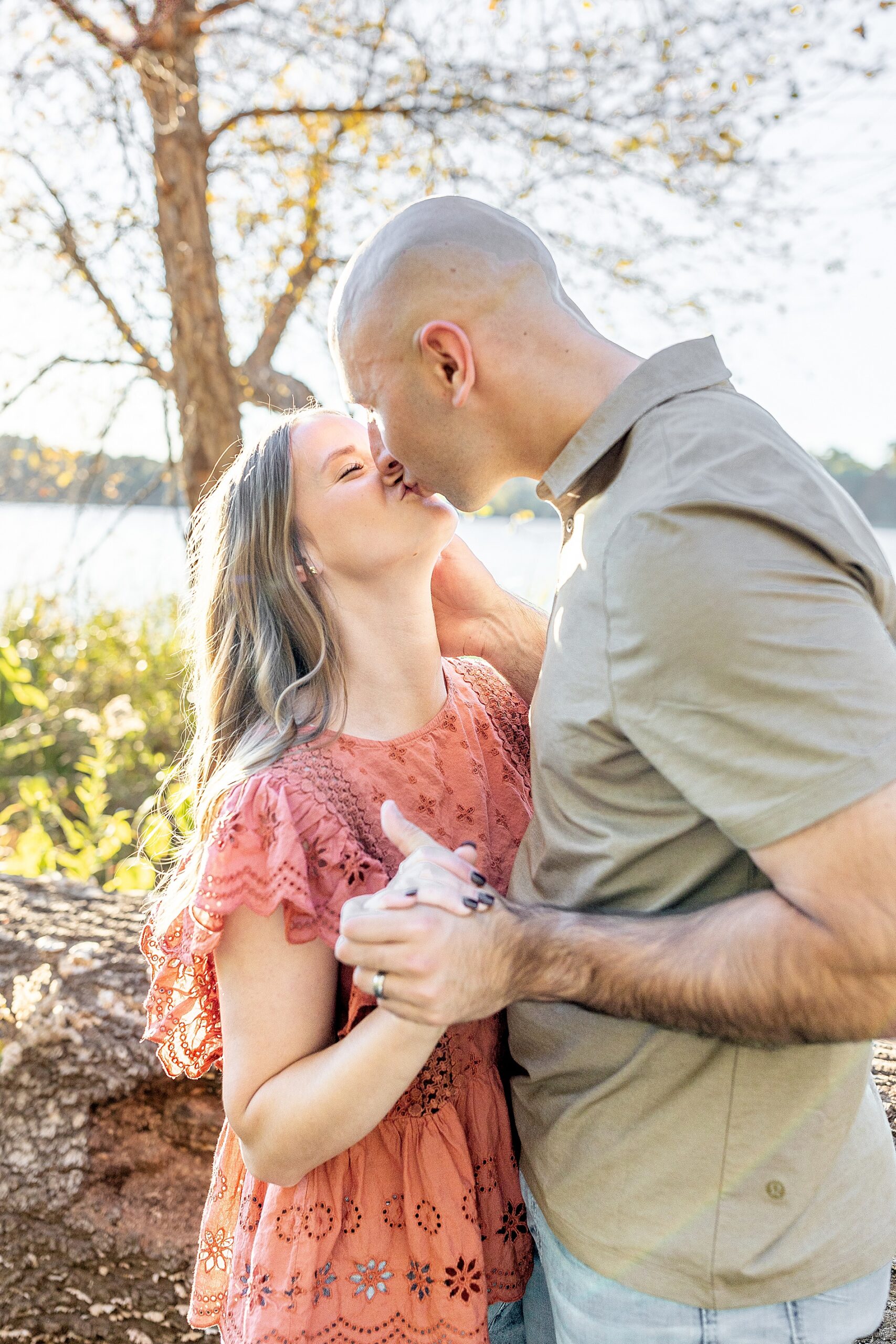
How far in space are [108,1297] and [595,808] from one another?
6.78 feet

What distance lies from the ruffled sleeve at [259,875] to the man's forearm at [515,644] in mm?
836

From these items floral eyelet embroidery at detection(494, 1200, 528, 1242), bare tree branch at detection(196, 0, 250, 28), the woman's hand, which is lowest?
floral eyelet embroidery at detection(494, 1200, 528, 1242)

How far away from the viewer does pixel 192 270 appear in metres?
5.21

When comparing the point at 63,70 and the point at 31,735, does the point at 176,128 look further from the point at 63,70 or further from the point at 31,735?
the point at 31,735

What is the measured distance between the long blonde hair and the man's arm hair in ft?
2.27

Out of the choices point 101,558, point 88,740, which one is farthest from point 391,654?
point 101,558

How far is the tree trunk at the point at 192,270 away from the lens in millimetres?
5207

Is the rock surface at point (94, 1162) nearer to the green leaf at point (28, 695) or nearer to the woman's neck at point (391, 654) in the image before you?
the woman's neck at point (391, 654)

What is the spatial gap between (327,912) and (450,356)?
2.85ft

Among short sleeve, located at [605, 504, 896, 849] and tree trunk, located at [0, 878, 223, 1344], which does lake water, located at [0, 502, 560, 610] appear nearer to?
tree trunk, located at [0, 878, 223, 1344]

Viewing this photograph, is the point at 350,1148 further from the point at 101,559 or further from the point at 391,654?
the point at 101,559

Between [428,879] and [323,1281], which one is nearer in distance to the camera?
[428,879]

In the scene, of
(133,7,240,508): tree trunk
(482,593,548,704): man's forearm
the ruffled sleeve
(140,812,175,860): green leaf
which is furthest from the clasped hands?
(133,7,240,508): tree trunk

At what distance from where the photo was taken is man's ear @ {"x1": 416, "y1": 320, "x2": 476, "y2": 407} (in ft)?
4.95
